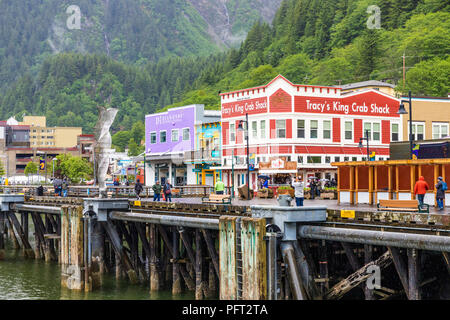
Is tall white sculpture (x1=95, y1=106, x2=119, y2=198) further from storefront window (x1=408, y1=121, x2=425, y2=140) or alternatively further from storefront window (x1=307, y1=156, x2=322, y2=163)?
storefront window (x1=408, y1=121, x2=425, y2=140)

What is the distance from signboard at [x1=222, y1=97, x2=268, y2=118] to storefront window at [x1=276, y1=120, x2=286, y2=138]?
5.38ft

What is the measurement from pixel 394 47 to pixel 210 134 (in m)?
77.4

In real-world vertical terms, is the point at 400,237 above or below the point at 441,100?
below

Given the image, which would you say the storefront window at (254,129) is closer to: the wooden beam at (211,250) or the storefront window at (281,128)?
the storefront window at (281,128)

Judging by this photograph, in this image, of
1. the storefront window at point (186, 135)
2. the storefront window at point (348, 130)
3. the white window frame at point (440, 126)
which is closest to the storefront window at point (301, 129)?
the storefront window at point (348, 130)

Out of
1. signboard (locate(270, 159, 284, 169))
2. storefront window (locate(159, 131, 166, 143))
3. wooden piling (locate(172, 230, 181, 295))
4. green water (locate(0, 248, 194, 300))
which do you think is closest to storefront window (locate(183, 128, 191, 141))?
storefront window (locate(159, 131, 166, 143))

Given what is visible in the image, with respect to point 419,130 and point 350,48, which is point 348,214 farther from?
point 350,48

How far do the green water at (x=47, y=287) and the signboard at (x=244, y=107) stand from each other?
23.7m

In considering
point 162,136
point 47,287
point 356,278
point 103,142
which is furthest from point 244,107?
point 356,278

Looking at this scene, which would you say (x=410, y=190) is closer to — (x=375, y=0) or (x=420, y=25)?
(x=420, y=25)

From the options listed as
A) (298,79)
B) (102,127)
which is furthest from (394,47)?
(102,127)

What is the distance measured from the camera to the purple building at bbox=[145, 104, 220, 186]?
7206 cm
